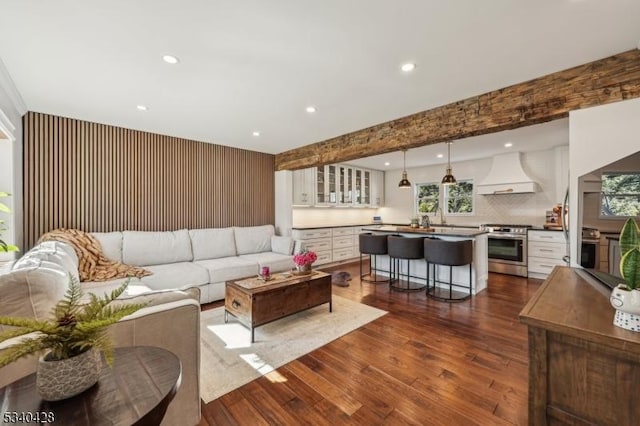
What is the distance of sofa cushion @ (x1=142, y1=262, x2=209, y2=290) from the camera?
3342 millimetres

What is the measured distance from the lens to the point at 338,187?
691cm

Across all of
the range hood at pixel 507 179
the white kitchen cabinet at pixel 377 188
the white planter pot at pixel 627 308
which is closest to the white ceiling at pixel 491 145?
the range hood at pixel 507 179

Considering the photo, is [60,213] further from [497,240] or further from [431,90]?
[497,240]

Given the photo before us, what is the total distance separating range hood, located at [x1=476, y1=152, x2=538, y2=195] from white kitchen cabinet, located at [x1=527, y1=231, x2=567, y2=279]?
940mm

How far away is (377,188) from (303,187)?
2.83 m

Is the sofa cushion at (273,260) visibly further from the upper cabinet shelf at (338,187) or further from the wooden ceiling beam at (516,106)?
the wooden ceiling beam at (516,106)

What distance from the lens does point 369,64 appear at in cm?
229

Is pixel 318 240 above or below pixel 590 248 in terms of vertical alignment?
below

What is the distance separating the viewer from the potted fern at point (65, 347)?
84 cm

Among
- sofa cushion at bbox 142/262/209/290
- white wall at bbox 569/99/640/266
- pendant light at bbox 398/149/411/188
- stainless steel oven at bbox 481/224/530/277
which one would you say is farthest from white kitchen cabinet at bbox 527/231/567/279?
sofa cushion at bbox 142/262/209/290

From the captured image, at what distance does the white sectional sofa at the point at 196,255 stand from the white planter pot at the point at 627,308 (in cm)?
348

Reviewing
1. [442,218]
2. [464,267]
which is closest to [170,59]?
[464,267]

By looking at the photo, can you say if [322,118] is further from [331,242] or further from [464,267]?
[331,242]

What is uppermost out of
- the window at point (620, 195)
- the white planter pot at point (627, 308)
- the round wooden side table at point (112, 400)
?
the window at point (620, 195)
